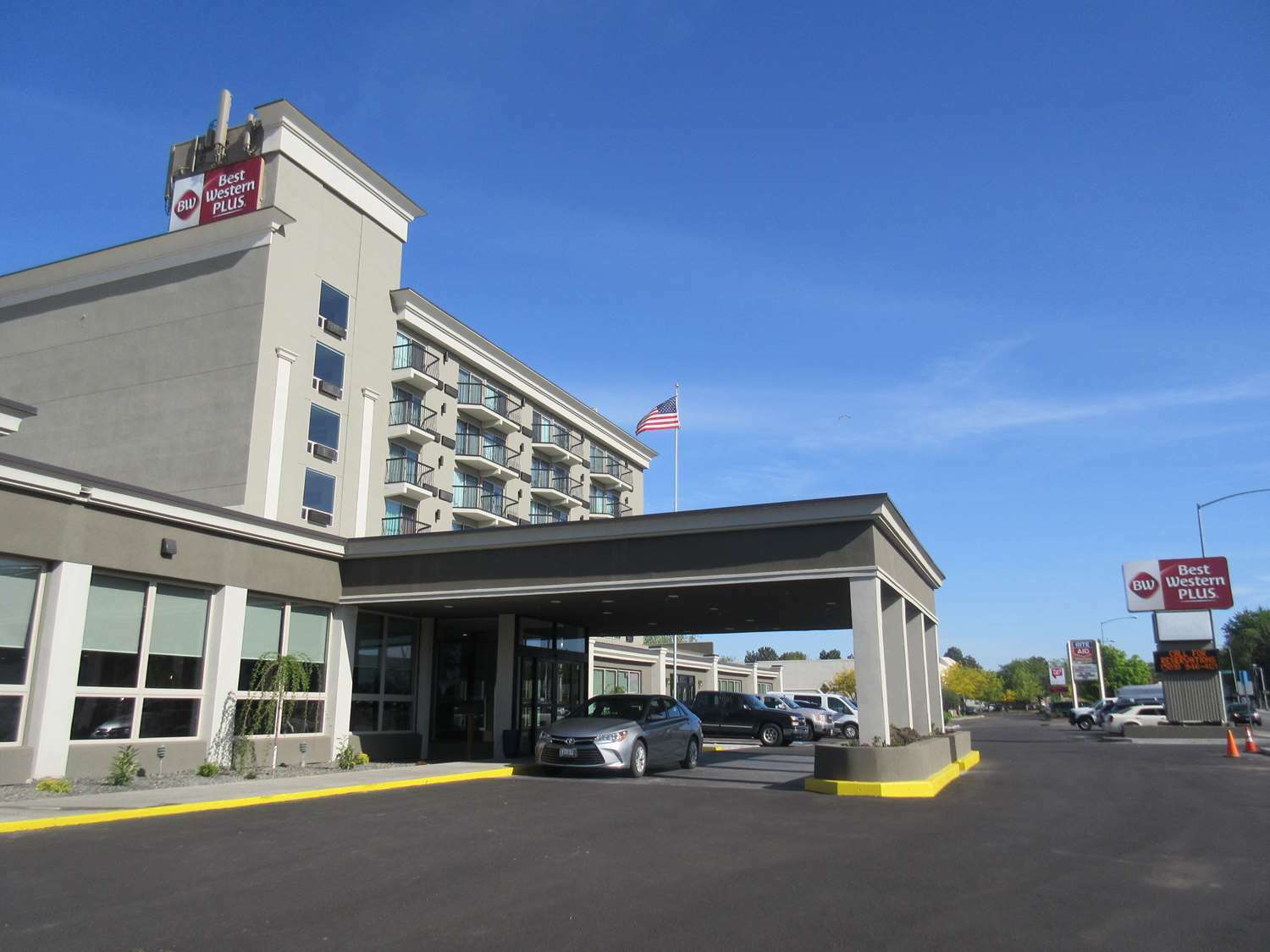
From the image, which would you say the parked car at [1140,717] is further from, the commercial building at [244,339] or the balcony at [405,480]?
the commercial building at [244,339]

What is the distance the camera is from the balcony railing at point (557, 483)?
49.4 metres

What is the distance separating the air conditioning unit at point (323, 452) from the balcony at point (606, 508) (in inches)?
948

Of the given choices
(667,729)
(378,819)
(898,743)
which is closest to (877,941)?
(378,819)

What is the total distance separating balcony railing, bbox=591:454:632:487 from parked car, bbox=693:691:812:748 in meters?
23.7

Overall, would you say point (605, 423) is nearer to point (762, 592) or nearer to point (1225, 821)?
point (762, 592)

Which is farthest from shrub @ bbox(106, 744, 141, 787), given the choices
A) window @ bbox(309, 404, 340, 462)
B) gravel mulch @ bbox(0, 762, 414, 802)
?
window @ bbox(309, 404, 340, 462)

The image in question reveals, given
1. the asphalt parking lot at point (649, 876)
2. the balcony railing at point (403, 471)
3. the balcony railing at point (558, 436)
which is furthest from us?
the balcony railing at point (558, 436)

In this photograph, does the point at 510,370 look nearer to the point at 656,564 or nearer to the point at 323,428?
the point at 323,428

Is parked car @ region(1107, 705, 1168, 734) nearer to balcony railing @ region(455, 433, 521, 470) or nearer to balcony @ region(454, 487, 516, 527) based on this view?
balcony @ region(454, 487, 516, 527)

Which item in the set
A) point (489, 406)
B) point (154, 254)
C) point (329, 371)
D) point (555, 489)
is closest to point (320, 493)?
point (329, 371)

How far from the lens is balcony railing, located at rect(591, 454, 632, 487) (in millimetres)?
56125

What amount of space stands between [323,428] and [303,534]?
35.9 feet

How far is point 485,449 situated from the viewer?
146ft

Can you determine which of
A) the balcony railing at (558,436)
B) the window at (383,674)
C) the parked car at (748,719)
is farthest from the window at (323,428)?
the balcony railing at (558,436)
